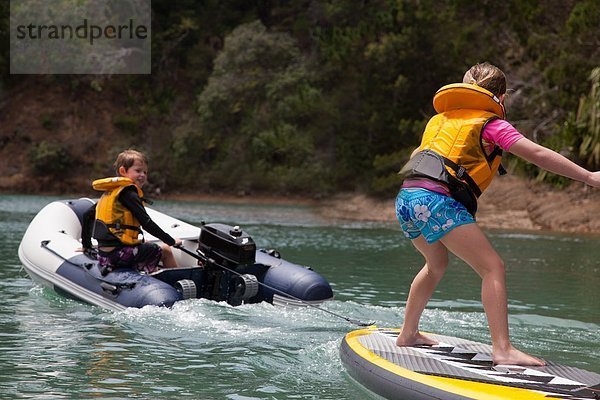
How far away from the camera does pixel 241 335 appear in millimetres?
5633

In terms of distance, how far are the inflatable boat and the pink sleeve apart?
9.66ft

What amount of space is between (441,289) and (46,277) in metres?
3.80

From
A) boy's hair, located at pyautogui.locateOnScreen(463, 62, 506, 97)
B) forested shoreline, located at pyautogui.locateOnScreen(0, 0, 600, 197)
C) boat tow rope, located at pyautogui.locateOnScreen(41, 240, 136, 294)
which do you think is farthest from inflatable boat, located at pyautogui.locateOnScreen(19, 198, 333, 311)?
forested shoreline, located at pyautogui.locateOnScreen(0, 0, 600, 197)

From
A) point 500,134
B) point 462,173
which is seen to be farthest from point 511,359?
point 500,134

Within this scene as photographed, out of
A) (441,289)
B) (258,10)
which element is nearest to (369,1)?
(258,10)

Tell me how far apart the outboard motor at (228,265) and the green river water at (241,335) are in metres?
0.24

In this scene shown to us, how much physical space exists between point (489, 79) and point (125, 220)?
340cm

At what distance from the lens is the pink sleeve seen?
394 cm

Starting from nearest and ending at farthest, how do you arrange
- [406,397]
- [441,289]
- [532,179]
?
[406,397]
[441,289]
[532,179]

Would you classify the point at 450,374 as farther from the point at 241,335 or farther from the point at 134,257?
the point at 134,257

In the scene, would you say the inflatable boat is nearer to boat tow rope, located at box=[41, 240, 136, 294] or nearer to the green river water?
boat tow rope, located at box=[41, 240, 136, 294]

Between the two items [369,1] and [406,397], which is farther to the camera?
[369,1]

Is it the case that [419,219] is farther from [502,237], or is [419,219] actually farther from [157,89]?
[157,89]

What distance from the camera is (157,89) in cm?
3459
